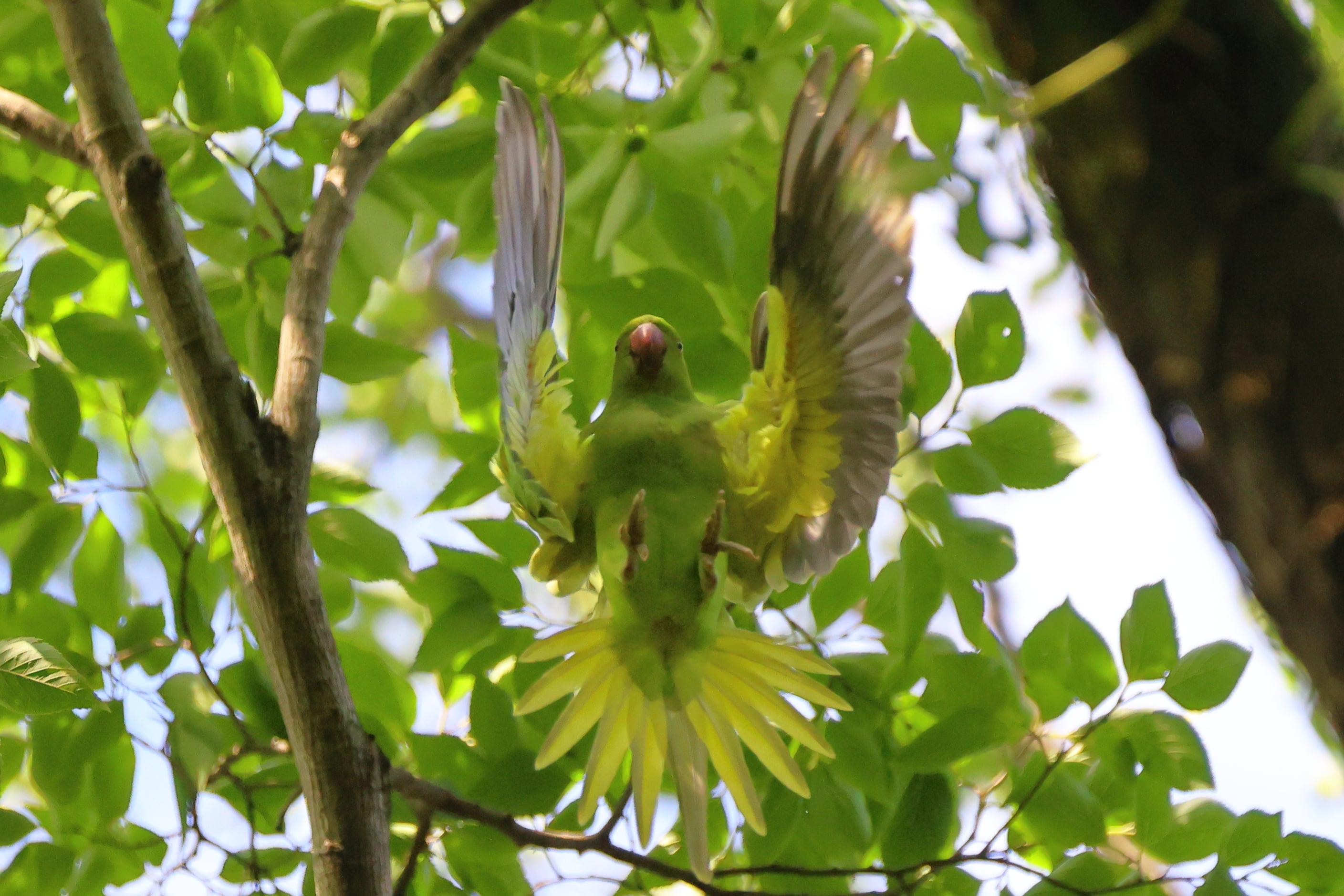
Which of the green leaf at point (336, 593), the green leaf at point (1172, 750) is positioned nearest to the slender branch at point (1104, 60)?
the green leaf at point (1172, 750)

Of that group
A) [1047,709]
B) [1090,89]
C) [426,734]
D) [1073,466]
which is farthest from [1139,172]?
[426,734]

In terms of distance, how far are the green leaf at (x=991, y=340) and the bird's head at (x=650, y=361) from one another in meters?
0.47

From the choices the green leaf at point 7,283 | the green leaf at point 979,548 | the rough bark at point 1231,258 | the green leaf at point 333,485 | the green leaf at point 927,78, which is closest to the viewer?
the rough bark at point 1231,258

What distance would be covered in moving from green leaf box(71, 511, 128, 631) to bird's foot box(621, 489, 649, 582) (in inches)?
33.8

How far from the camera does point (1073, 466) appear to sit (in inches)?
62.7

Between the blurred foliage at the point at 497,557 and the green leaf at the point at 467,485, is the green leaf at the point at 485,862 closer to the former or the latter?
the blurred foliage at the point at 497,557

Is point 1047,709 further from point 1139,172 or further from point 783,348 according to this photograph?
point 1139,172

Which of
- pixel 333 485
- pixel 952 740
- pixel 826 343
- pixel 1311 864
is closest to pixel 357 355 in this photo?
pixel 333 485

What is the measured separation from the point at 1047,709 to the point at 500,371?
99 centimetres

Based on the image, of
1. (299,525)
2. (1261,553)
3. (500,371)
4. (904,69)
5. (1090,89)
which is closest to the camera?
(1261,553)

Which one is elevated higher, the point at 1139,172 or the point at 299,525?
the point at 299,525

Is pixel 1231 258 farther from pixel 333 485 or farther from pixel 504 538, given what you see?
pixel 333 485

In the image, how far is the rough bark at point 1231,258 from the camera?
0.67 metres

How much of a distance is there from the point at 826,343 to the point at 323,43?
38.5 inches
